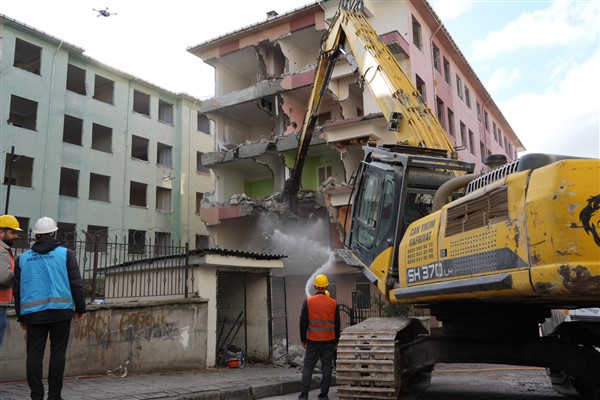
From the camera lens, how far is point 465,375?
34.9ft

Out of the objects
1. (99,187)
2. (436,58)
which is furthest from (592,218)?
(99,187)

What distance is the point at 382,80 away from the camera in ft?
35.7

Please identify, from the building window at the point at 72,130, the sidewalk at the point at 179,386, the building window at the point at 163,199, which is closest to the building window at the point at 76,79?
the building window at the point at 72,130

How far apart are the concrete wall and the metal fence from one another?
0.83m

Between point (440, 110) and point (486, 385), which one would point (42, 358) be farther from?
point (440, 110)

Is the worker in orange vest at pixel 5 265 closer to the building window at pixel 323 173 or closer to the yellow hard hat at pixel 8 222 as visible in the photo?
the yellow hard hat at pixel 8 222

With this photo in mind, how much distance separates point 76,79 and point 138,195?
26.6 feet

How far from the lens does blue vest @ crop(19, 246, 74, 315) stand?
537 centimetres

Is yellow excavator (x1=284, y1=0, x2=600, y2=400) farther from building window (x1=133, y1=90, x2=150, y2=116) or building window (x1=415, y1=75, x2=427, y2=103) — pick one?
building window (x1=133, y1=90, x2=150, y2=116)

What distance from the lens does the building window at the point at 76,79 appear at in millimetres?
30266

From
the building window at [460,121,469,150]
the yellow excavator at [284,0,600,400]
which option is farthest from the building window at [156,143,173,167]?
the yellow excavator at [284,0,600,400]

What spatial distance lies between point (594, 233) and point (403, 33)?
20286mm

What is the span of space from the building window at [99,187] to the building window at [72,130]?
236cm

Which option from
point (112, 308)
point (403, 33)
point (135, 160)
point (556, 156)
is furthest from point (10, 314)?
point (135, 160)
